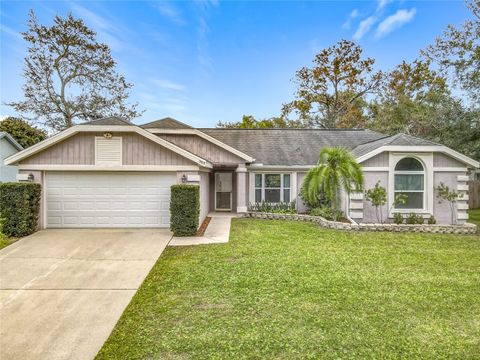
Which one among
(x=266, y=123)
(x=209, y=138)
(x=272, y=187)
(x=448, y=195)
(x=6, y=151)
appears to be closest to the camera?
(x=448, y=195)

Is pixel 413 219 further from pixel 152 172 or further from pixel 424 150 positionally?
pixel 152 172

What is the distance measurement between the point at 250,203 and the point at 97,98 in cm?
1827

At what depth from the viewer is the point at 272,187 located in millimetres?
14625

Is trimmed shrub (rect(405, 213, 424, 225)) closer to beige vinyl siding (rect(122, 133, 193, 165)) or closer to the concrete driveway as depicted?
beige vinyl siding (rect(122, 133, 193, 165))

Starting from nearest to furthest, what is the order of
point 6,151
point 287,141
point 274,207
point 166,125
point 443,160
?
point 443,160, point 274,207, point 166,125, point 287,141, point 6,151

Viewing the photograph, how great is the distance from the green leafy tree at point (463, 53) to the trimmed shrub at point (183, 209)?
52.3 feet

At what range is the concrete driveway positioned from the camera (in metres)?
3.54

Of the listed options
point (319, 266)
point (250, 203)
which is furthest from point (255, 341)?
point (250, 203)

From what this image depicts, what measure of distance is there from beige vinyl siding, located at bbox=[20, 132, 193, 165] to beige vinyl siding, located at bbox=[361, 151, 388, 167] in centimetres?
690

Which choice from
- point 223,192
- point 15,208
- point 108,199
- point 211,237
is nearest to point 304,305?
point 211,237

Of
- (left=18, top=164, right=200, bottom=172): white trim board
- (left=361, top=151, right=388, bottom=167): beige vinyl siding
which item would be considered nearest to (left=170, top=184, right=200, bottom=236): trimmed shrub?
(left=18, top=164, right=200, bottom=172): white trim board

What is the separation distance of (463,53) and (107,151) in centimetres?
1855

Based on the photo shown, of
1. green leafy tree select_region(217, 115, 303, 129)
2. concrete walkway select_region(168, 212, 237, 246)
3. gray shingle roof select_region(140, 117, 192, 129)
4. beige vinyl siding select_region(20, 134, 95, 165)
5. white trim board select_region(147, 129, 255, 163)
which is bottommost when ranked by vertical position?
concrete walkway select_region(168, 212, 237, 246)

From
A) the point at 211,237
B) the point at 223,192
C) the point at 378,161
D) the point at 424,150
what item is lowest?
the point at 211,237
